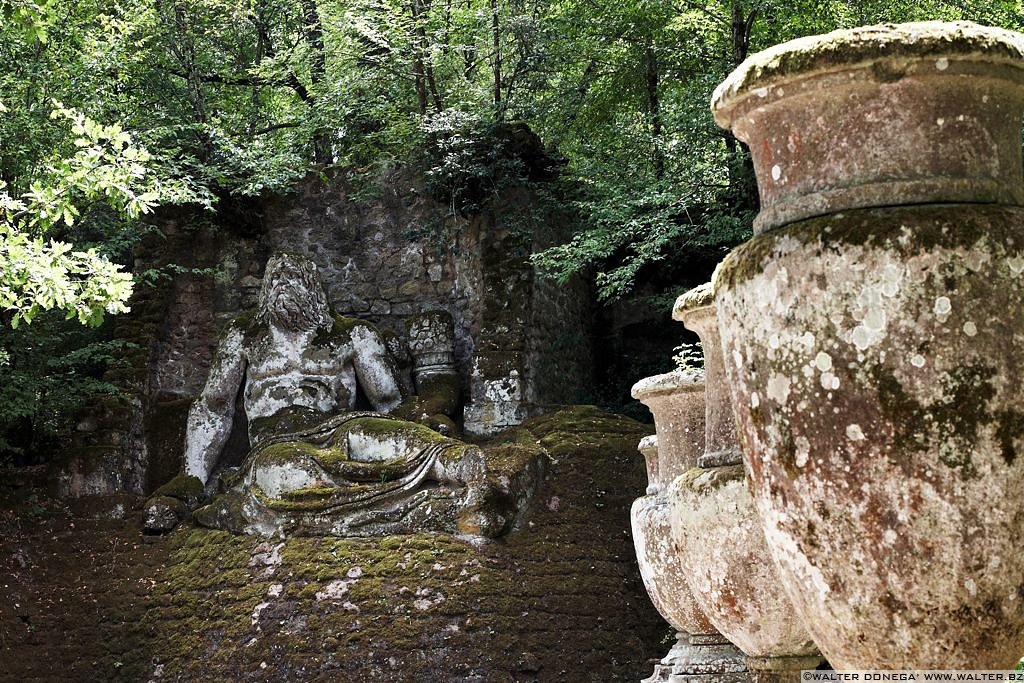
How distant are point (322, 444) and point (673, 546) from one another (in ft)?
12.5

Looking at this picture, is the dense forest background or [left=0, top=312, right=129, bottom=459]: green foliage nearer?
[left=0, top=312, right=129, bottom=459]: green foliage

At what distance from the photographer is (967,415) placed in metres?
1.97

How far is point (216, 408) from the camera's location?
25.1 feet

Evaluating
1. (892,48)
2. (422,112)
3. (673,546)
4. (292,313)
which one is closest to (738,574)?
(673,546)

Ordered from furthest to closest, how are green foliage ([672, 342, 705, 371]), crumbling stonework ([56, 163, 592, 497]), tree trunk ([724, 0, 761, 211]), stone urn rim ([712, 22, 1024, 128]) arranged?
1. tree trunk ([724, 0, 761, 211])
2. crumbling stonework ([56, 163, 592, 497])
3. green foliage ([672, 342, 705, 371])
4. stone urn rim ([712, 22, 1024, 128])

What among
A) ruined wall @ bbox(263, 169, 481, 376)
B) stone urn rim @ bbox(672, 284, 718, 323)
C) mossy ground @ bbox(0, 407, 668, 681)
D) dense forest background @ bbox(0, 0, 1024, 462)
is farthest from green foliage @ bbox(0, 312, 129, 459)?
stone urn rim @ bbox(672, 284, 718, 323)

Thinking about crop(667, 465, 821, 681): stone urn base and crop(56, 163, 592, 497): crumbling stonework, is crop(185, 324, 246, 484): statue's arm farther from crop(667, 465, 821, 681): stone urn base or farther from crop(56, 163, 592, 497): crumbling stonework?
crop(667, 465, 821, 681): stone urn base

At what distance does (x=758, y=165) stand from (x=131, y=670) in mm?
4884

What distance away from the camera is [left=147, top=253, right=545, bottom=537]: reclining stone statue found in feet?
20.7

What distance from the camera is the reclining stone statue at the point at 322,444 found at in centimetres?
630

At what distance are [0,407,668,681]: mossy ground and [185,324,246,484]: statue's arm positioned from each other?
2.50 ft

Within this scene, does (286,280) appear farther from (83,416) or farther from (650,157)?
(650,157)

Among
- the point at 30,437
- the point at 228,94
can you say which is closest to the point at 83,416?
the point at 30,437

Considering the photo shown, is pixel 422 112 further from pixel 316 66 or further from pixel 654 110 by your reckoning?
pixel 316 66
